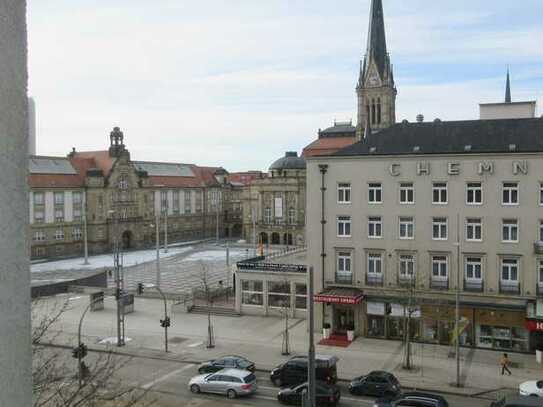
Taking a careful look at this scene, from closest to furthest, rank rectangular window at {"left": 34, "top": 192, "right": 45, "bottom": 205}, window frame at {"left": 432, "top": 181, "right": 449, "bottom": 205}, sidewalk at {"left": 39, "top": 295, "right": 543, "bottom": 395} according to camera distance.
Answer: sidewalk at {"left": 39, "top": 295, "right": 543, "bottom": 395} < window frame at {"left": 432, "top": 181, "right": 449, "bottom": 205} < rectangular window at {"left": 34, "top": 192, "right": 45, "bottom": 205}

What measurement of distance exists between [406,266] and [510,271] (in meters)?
5.88

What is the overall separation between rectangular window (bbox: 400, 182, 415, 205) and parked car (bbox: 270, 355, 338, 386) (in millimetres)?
12177

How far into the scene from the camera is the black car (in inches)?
1010

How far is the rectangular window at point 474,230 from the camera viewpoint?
111 ft

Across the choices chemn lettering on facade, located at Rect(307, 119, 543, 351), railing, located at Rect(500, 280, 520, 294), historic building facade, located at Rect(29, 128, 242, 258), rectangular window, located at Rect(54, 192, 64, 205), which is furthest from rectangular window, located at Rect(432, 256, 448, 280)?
rectangular window, located at Rect(54, 192, 64, 205)

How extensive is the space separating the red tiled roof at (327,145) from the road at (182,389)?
7702 cm

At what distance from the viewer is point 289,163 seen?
106625 mm

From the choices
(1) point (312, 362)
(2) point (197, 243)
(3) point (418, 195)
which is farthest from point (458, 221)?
(2) point (197, 243)

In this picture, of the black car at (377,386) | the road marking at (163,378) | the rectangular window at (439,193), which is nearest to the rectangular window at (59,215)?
the road marking at (163,378)

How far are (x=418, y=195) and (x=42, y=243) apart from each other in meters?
65.9

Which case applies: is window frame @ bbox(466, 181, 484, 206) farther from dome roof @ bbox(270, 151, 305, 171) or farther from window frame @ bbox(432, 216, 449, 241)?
dome roof @ bbox(270, 151, 305, 171)

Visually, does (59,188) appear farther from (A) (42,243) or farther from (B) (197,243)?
(B) (197,243)

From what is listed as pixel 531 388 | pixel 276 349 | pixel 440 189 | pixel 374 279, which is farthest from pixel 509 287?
pixel 276 349

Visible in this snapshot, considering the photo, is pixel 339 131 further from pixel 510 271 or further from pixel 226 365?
pixel 226 365
